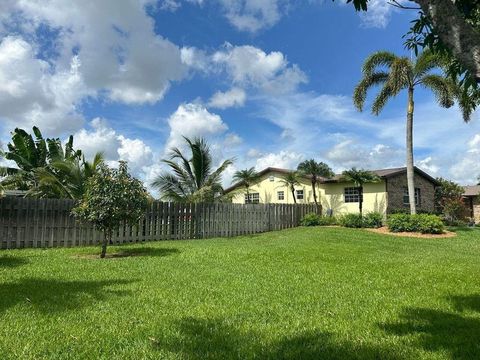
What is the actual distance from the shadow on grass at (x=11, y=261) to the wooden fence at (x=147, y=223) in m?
2.76

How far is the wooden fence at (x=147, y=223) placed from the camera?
13.3m

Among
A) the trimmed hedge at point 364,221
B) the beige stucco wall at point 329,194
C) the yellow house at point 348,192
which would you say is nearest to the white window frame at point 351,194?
the yellow house at point 348,192

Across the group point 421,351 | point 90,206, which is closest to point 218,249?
point 90,206

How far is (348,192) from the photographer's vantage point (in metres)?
29.1

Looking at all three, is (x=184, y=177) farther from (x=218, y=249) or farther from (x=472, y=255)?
(x=472, y=255)

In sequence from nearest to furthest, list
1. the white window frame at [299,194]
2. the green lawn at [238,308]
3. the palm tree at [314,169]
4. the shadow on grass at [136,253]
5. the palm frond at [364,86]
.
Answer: the green lawn at [238,308], the shadow on grass at [136,253], the palm frond at [364,86], the palm tree at [314,169], the white window frame at [299,194]

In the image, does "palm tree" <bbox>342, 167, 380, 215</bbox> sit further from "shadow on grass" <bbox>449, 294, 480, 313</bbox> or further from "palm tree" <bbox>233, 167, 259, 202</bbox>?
"shadow on grass" <bbox>449, 294, 480, 313</bbox>

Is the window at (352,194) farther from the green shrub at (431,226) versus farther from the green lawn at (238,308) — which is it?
the green lawn at (238,308)

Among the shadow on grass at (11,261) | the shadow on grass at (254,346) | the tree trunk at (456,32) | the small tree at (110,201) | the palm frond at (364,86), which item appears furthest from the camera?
the palm frond at (364,86)

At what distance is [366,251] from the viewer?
12.5 meters

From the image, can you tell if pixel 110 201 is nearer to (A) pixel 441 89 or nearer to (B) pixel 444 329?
(B) pixel 444 329

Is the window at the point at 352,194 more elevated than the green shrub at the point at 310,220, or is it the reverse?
the window at the point at 352,194

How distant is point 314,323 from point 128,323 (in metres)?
2.30

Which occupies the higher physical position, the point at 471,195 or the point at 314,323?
the point at 471,195
